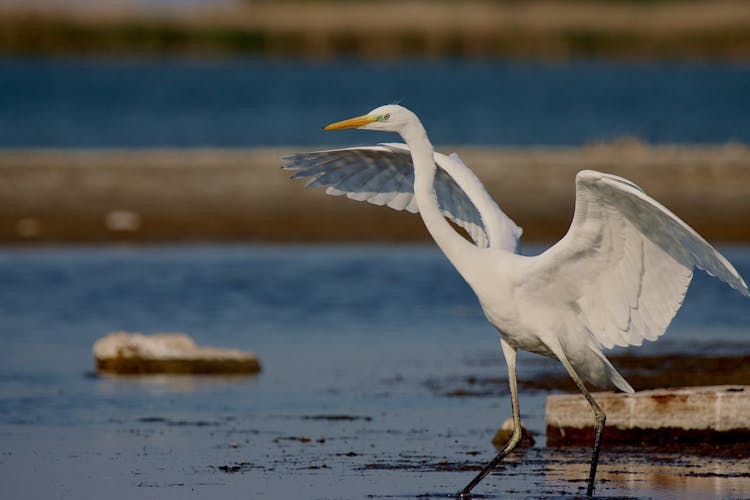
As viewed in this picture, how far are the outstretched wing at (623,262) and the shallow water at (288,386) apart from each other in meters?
0.93

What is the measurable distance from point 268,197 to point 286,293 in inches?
231

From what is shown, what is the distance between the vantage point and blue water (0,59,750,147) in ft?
133

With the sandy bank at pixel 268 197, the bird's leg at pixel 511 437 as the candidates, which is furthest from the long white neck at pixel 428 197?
the sandy bank at pixel 268 197

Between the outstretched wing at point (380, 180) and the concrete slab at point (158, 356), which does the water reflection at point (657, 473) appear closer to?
the outstretched wing at point (380, 180)

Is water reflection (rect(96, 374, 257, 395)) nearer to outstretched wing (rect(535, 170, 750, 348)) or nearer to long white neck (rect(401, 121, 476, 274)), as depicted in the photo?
long white neck (rect(401, 121, 476, 274))

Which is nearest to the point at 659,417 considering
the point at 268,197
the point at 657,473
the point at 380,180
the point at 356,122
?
the point at 657,473

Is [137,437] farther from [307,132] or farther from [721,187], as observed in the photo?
[307,132]

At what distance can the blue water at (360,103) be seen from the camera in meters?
40.7

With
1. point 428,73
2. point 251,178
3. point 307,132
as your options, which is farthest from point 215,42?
point 251,178

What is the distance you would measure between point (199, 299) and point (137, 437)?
693 centimetres

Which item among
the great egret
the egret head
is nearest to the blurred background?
the great egret

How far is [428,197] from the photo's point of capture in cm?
1013

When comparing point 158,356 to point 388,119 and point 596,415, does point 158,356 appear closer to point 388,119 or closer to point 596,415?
point 388,119

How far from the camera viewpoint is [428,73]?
78.7 m
